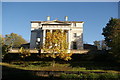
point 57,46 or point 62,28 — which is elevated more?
point 62,28

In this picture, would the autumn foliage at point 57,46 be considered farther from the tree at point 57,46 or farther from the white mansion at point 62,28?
the white mansion at point 62,28

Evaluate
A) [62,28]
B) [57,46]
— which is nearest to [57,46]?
[57,46]

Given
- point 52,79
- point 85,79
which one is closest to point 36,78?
point 52,79

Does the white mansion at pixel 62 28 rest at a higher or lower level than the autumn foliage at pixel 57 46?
higher

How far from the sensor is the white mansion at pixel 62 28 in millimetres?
41219

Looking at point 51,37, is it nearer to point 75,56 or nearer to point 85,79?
point 75,56

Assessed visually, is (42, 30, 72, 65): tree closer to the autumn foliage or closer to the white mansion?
the autumn foliage

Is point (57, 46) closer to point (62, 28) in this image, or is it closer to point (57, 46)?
point (57, 46)

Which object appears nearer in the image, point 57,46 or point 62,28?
point 57,46

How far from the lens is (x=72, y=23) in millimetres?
44156

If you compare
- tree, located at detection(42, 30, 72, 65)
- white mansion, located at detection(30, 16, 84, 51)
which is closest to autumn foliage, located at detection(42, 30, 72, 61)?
tree, located at detection(42, 30, 72, 65)

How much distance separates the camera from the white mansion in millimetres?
41219

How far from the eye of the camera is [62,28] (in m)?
41.0

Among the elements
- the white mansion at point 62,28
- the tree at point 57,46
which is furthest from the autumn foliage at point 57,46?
the white mansion at point 62,28
